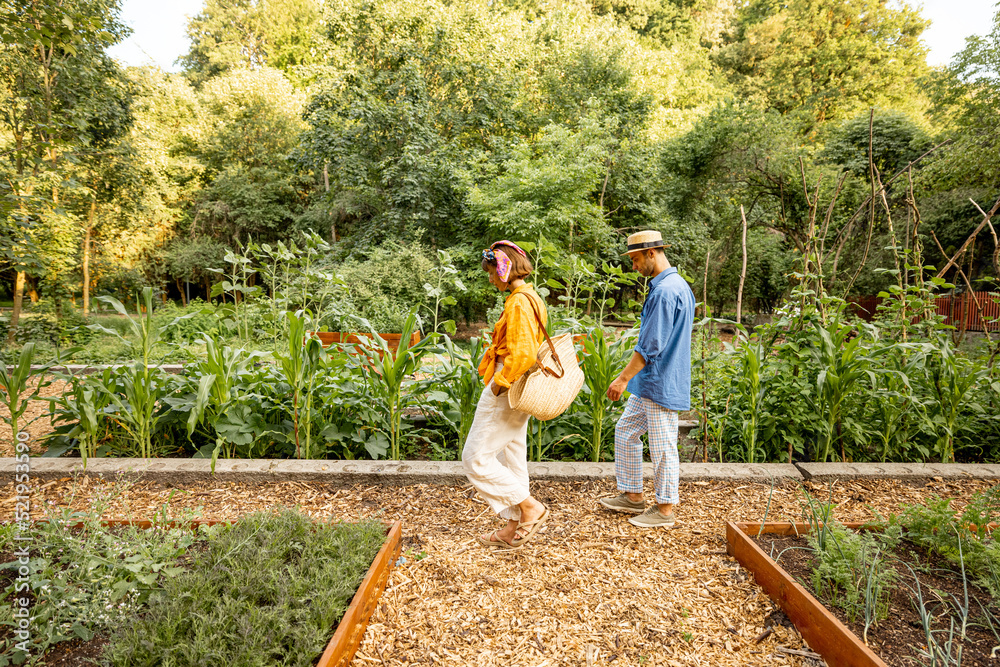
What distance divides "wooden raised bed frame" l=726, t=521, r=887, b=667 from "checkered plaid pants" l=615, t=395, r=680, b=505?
0.33 meters

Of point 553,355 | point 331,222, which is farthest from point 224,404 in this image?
point 331,222

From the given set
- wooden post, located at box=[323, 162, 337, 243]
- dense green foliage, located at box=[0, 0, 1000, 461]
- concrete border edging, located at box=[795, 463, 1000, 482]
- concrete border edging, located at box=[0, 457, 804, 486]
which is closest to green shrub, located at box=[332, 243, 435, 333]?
dense green foliage, located at box=[0, 0, 1000, 461]

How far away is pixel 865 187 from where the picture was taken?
45.4ft

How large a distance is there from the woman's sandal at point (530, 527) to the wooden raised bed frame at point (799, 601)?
0.88 m

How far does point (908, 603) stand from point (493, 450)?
1686mm

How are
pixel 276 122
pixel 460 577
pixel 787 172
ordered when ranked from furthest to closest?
pixel 276 122
pixel 787 172
pixel 460 577

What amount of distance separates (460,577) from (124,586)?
47.6 inches

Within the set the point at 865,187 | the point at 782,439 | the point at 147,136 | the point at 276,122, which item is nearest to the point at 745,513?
the point at 782,439

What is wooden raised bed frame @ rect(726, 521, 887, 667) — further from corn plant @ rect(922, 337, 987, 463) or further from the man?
corn plant @ rect(922, 337, 987, 463)

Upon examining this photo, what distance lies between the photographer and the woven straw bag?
229cm

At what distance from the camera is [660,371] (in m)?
2.63

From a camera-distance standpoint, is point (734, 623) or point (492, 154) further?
point (492, 154)

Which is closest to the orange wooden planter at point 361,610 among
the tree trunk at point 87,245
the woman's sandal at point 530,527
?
the woman's sandal at point 530,527

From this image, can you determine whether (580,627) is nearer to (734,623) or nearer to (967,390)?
(734,623)
